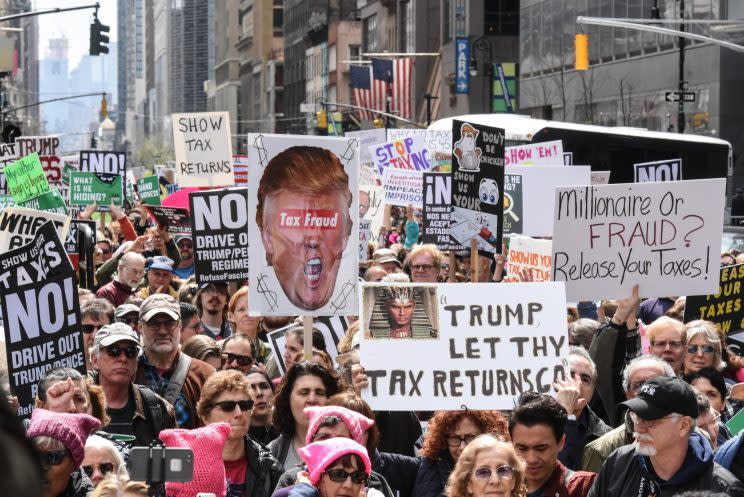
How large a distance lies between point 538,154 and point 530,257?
6.91 metres

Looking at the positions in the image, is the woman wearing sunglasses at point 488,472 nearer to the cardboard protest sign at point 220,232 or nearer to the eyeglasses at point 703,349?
the eyeglasses at point 703,349

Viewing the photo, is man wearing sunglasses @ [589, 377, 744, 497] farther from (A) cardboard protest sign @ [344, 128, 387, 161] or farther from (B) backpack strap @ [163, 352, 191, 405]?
(A) cardboard protest sign @ [344, 128, 387, 161]

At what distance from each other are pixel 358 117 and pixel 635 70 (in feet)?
120

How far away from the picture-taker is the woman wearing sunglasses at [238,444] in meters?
5.50

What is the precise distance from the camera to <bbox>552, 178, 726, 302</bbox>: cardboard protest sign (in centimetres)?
780

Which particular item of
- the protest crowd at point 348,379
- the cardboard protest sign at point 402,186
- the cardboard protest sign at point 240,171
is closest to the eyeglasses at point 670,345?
the protest crowd at point 348,379

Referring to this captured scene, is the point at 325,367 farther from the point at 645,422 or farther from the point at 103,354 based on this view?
the point at 645,422

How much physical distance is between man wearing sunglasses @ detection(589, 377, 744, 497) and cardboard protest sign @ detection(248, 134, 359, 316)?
3448 millimetres

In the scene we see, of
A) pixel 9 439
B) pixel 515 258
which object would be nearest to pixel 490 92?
pixel 515 258

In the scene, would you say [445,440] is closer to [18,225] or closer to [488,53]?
[18,225]

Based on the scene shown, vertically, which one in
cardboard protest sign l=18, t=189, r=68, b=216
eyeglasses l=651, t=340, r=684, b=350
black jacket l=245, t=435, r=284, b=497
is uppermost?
cardboard protest sign l=18, t=189, r=68, b=216

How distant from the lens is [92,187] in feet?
66.6

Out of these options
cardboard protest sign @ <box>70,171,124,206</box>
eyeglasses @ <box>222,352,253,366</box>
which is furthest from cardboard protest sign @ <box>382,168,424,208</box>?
eyeglasses @ <box>222,352,253,366</box>

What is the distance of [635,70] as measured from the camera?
145 feet
